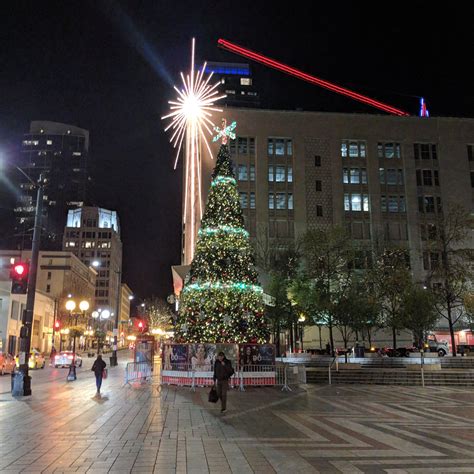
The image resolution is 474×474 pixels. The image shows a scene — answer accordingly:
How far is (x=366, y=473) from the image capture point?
24.7 feet

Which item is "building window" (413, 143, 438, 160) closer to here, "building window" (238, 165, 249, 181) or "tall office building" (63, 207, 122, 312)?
"building window" (238, 165, 249, 181)

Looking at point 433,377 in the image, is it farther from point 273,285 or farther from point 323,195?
point 323,195

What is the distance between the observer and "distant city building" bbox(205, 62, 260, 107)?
12219 centimetres

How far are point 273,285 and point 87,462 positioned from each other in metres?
33.9

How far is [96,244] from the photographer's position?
15625 cm

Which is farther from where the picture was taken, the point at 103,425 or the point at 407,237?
the point at 407,237

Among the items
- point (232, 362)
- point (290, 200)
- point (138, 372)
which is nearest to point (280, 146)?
point (290, 200)

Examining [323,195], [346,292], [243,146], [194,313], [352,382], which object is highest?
[243,146]

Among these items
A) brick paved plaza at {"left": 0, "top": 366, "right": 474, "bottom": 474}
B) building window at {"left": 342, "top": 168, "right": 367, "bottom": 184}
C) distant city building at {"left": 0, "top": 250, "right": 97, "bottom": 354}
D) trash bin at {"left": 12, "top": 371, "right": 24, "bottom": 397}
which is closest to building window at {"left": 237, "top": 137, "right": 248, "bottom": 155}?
building window at {"left": 342, "top": 168, "right": 367, "bottom": 184}

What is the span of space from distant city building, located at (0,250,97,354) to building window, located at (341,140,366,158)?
130 ft

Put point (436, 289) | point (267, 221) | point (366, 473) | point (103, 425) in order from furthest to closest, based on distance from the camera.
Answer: point (267, 221) → point (436, 289) → point (103, 425) → point (366, 473)

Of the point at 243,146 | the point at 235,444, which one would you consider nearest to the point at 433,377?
the point at 235,444

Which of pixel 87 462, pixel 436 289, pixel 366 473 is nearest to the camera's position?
pixel 366 473

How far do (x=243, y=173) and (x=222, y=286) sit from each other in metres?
37.4
